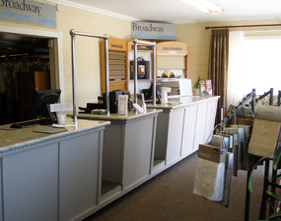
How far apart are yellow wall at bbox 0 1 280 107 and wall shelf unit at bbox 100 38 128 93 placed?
22 cm

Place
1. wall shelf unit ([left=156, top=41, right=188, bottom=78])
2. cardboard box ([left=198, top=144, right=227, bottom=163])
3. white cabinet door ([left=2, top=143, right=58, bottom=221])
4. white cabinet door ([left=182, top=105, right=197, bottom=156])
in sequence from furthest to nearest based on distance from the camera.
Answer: wall shelf unit ([left=156, top=41, right=188, bottom=78])
white cabinet door ([left=182, top=105, right=197, bottom=156])
white cabinet door ([left=2, top=143, right=58, bottom=221])
cardboard box ([left=198, top=144, right=227, bottom=163])

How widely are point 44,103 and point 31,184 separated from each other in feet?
2.81

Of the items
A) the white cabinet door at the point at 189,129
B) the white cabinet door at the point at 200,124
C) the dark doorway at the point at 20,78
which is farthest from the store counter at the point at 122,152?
the dark doorway at the point at 20,78

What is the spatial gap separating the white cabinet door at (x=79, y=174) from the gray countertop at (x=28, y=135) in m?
0.09

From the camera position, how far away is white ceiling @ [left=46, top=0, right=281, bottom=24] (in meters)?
5.22

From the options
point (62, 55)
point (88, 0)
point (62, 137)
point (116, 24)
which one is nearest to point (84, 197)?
point (62, 137)

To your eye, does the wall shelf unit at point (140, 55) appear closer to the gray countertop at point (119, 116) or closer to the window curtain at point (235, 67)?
the window curtain at point (235, 67)

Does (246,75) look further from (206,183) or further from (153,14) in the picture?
(206,183)

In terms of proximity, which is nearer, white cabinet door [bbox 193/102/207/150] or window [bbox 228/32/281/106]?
white cabinet door [bbox 193/102/207/150]

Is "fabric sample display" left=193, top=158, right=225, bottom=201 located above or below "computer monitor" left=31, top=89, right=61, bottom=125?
below

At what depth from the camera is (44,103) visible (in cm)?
283

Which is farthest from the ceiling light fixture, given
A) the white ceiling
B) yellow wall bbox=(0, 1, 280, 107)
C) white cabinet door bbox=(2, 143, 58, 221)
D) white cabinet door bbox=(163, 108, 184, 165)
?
white cabinet door bbox=(2, 143, 58, 221)

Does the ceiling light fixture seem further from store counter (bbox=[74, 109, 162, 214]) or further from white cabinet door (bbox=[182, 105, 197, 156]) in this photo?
store counter (bbox=[74, 109, 162, 214])

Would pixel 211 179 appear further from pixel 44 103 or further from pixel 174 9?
pixel 174 9
